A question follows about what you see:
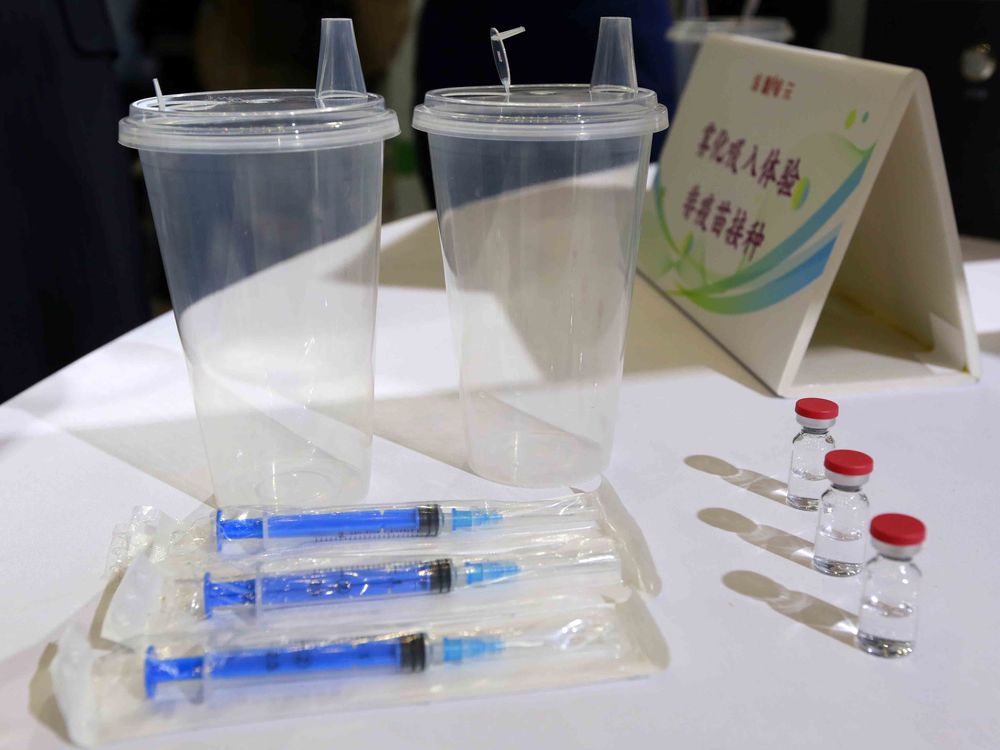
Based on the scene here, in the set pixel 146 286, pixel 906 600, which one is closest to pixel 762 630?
pixel 906 600

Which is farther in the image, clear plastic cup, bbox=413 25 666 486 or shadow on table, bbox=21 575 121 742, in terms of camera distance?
clear plastic cup, bbox=413 25 666 486

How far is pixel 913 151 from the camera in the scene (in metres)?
0.90

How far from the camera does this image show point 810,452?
2.42 feet

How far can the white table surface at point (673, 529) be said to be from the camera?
0.50 metres

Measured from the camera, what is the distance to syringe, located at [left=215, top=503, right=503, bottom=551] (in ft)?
2.08

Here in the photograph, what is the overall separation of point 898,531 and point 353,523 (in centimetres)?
34

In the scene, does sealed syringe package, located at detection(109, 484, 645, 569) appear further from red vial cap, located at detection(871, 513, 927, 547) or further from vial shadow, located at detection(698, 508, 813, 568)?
red vial cap, located at detection(871, 513, 927, 547)

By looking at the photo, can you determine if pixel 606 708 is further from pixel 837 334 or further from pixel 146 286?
pixel 146 286

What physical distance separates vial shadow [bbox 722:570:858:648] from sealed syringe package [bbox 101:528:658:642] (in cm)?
6

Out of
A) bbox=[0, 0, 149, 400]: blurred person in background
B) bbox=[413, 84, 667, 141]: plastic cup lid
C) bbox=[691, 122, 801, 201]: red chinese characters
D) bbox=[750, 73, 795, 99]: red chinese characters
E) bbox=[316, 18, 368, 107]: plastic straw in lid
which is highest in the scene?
bbox=[316, 18, 368, 107]: plastic straw in lid

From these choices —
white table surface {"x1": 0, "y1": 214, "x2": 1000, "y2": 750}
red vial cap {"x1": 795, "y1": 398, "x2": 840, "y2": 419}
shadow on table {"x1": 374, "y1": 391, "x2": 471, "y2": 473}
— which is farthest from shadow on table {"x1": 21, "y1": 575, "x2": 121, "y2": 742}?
red vial cap {"x1": 795, "y1": 398, "x2": 840, "y2": 419}

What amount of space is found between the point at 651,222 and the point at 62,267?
923 millimetres

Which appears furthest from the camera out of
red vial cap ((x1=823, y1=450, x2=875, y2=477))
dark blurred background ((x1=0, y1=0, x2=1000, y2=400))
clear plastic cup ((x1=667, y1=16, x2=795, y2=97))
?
clear plastic cup ((x1=667, y1=16, x2=795, y2=97))

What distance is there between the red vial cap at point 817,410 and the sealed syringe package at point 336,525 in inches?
6.1
